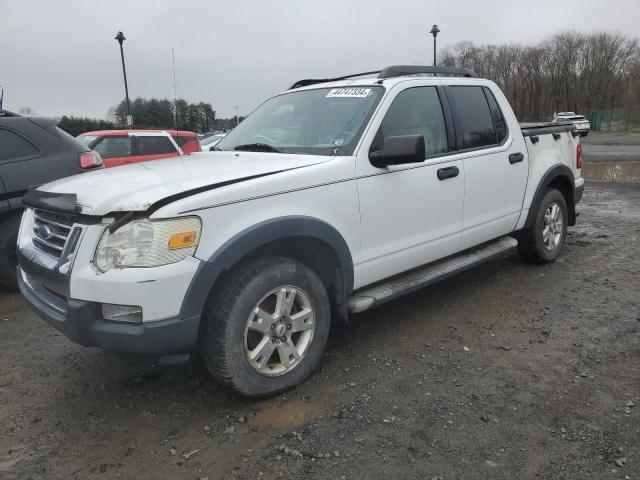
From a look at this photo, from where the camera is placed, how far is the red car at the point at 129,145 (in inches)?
406

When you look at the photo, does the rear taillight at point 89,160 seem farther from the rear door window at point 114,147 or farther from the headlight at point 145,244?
the rear door window at point 114,147

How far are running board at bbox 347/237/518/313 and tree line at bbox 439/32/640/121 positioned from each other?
57.5 m

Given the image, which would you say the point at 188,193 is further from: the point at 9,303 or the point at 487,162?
the point at 9,303

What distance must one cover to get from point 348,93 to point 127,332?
2.38 meters

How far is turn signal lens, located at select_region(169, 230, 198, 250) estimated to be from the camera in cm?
268

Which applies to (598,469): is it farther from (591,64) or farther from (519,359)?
(591,64)

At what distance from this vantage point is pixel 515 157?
4867 millimetres

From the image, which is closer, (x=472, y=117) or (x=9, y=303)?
(x=472, y=117)

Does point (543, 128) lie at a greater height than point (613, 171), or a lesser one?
greater

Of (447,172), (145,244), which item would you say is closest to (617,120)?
(447,172)

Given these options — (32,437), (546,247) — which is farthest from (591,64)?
(32,437)

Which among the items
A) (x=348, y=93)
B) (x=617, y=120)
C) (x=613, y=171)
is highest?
(x=617, y=120)

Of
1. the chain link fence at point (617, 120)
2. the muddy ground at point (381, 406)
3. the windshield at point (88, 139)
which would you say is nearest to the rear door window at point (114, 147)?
the windshield at point (88, 139)

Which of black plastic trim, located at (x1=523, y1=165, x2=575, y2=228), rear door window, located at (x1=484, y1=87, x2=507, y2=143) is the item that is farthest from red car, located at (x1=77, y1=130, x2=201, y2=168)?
black plastic trim, located at (x1=523, y1=165, x2=575, y2=228)
